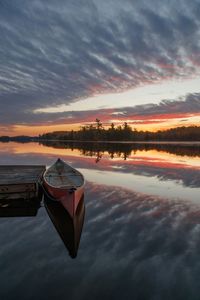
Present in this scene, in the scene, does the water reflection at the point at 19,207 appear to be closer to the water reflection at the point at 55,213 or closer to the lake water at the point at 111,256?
the water reflection at the point at 55,213

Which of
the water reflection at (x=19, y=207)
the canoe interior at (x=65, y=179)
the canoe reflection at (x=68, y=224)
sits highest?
the canoe interior at (x=65, y=179)

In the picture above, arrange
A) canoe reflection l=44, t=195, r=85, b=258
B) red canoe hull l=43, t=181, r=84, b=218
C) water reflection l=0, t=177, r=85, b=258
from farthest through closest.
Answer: red canoe hull l=43, t=181, r=84, b=218
water reflection l=0, t=177, r=85, b=258
canoe reflection l=44, t=195, r=85, b=258

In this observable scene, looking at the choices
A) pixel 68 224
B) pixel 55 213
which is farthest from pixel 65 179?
pixel 68 224

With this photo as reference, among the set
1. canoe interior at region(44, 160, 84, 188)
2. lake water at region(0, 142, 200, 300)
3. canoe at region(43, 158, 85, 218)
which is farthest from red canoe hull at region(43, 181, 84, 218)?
canoe interior at region(44, 160, 84, 188)

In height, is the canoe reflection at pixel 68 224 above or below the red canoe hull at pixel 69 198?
below

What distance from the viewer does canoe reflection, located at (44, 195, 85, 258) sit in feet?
36.7

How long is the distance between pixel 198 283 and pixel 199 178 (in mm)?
21701

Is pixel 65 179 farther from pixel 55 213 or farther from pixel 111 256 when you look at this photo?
pixel 111 256

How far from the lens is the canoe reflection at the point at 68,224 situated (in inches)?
441

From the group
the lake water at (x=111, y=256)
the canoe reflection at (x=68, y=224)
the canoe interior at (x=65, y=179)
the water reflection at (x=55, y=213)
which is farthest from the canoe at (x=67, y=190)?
the lake water at (x=111, y=256)

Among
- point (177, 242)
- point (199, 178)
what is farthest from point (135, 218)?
point (199, 178)

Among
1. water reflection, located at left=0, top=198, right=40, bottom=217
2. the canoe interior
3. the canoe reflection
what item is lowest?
water reflection, located at left=0, top=198, right=40, bottom=217

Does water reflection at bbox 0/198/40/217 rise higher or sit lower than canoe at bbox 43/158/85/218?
lower

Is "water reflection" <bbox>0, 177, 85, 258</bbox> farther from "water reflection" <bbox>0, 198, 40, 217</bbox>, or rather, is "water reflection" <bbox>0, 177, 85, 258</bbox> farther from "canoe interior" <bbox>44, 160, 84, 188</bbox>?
"canoe interior" <bbox>44, 160, 84, 188</bbox>
